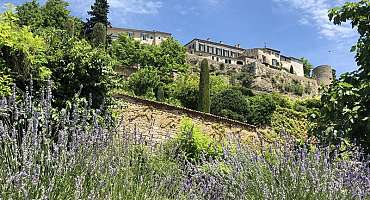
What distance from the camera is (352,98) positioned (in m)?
5.06

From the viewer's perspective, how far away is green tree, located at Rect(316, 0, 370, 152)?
496 centimetres

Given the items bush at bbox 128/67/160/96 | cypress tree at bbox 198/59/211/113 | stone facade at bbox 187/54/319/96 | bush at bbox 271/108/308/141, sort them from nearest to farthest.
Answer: cypress tree at bbox 198/59/211/113
bush at bbox 271/108/308/141
bush at bbox 128/67/160/96
stone facade at bbox 187/54/319/96

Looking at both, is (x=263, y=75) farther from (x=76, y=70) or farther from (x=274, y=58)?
(x=76, y=70)

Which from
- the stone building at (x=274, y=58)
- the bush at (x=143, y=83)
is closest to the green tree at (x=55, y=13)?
the bush at (x=143, y=83)

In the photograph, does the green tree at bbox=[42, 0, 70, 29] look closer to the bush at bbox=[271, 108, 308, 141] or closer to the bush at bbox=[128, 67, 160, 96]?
the bush at bbox=[128, 67, 160, 96]

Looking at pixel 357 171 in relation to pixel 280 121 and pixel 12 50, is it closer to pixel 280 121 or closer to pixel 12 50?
pixel 12 50

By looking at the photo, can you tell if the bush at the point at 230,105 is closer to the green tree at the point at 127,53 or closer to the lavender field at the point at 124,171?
the lavender field at the point at 124,171

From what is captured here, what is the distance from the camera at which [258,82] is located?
2093 inches

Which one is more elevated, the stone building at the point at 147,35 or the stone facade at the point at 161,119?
the stone building at the point at 147,35

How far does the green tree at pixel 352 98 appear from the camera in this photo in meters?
4.96

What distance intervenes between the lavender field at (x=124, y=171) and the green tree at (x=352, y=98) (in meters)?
0.98

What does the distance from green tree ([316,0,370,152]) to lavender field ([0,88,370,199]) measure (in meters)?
0.98

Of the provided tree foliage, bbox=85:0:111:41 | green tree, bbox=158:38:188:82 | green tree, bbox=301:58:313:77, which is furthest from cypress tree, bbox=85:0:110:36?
green tree, bbox=301:58:313:77

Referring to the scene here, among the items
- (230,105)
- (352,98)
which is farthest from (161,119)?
(352,98)
